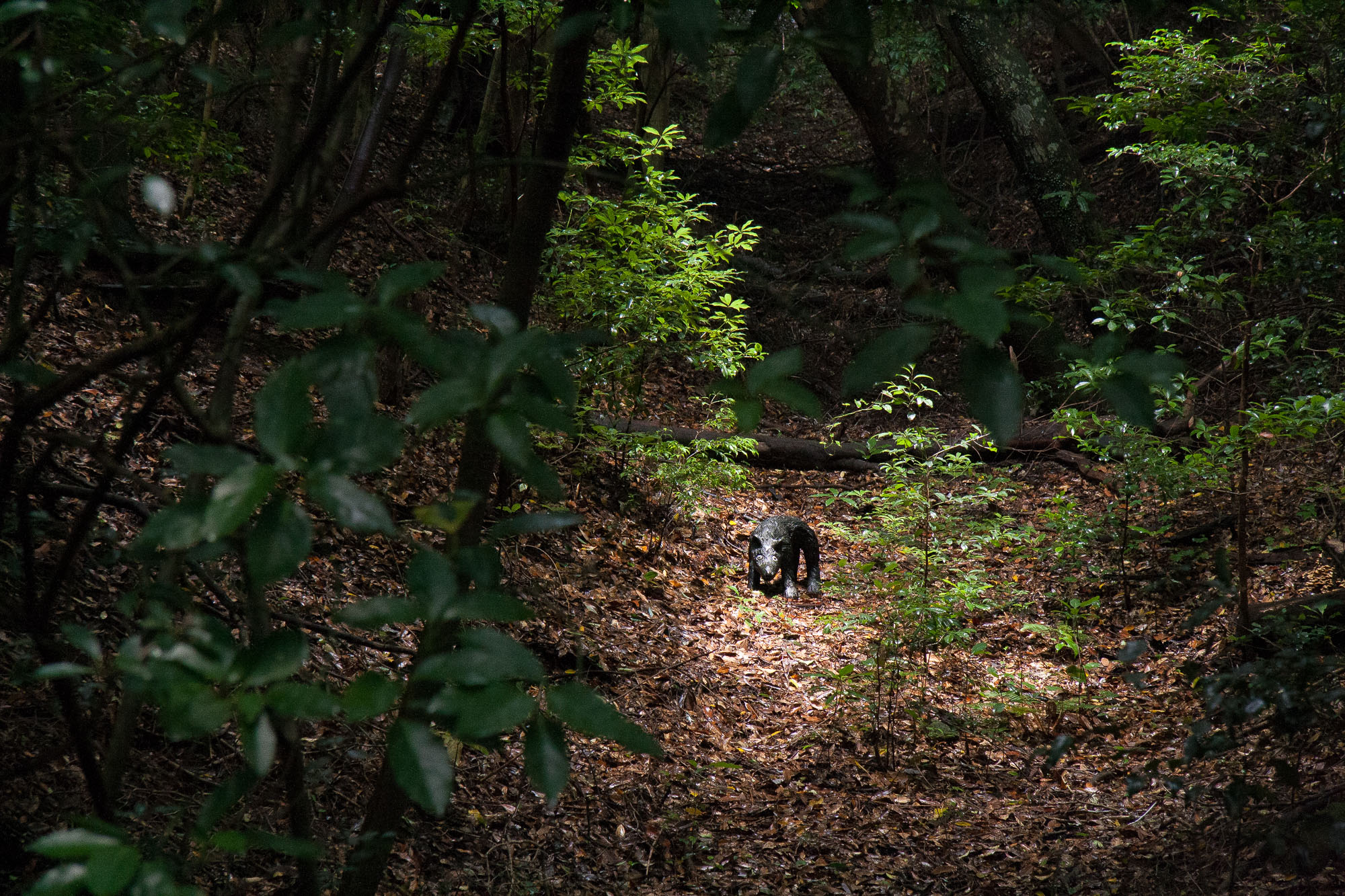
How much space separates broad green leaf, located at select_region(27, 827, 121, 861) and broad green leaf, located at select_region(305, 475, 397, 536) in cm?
32

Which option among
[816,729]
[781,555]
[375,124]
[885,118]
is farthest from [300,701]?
[885,118]

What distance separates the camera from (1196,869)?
3.05 meters

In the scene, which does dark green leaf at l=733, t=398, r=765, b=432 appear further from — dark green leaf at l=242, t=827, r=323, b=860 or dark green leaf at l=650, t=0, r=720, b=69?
dark green leaf at l=242, t=827, r=323, b=860

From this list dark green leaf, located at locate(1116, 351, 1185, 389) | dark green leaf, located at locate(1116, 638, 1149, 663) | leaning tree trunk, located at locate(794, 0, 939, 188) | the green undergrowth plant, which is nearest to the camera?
dark green leaf, located at locate(1116, 351, 1185, 389)

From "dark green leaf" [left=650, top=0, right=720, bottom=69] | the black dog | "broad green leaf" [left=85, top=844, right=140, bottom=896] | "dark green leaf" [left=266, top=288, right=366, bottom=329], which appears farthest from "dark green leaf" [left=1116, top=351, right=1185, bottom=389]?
the black dog

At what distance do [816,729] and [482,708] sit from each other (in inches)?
179

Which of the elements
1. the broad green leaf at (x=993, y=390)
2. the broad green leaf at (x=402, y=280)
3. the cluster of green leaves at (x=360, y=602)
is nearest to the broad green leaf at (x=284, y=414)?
the cluster of green leaves at (x=360, y=602)

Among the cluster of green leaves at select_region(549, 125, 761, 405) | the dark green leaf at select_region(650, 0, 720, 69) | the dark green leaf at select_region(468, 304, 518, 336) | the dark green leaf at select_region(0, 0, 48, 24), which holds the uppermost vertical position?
the cluster of green leaves at select_region(549, 125, 761, 405)

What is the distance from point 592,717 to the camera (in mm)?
756

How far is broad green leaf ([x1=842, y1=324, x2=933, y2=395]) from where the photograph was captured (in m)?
0.79

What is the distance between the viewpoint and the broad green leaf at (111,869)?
2.18 ft

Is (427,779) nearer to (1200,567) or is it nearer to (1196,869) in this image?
(1196,869)

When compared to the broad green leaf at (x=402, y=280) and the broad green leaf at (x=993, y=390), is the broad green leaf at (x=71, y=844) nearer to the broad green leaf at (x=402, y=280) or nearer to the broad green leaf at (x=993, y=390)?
the broad green leaf at (x=402, y=280)

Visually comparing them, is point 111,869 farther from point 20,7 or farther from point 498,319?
point 20,7
